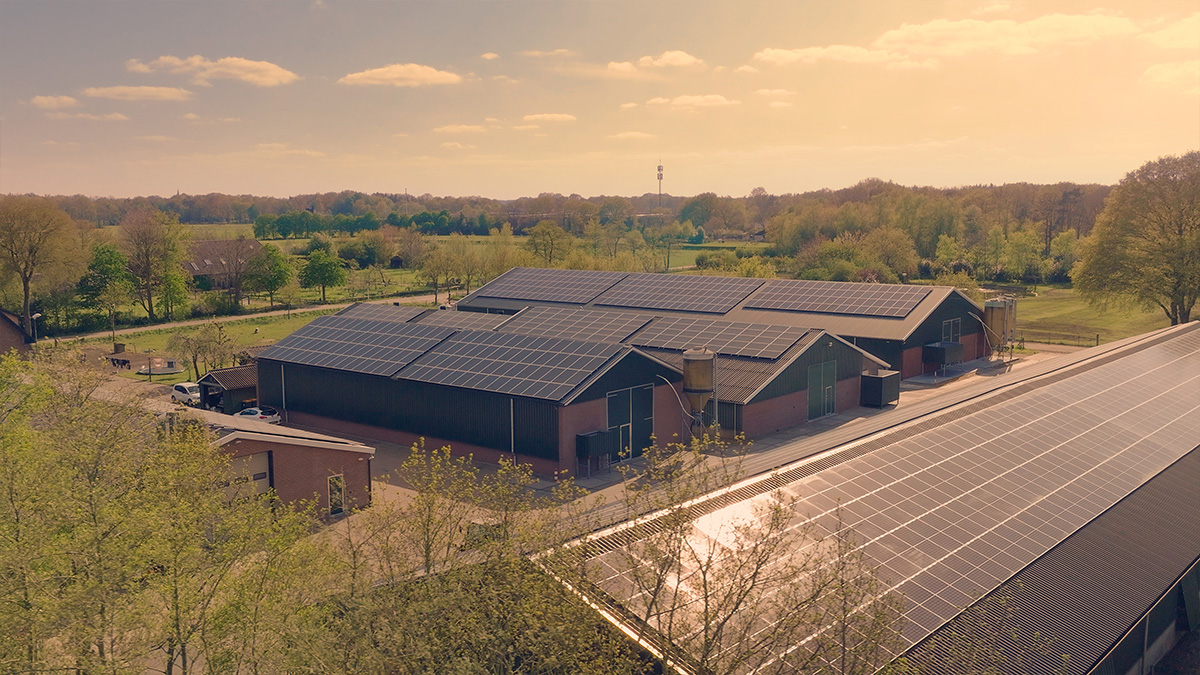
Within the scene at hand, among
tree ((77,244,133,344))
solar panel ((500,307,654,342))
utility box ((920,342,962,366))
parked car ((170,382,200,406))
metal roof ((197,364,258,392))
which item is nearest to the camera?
metal roof ((197,364,258,392))

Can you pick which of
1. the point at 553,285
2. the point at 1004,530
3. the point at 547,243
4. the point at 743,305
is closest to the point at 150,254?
the point at 547,243

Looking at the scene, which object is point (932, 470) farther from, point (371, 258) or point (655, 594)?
point (371, 258)

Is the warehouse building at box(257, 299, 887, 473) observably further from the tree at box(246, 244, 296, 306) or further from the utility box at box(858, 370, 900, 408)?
the tree at box(246, 244, 296, 306)

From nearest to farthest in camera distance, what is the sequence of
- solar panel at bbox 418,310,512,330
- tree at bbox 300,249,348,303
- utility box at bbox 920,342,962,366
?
solar panel at bbox 418,310,512,330, utility box at bbox 920,342,962,366, tree at bbox 300,249,348,303

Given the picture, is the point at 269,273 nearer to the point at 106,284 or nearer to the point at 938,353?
the point at 106,284

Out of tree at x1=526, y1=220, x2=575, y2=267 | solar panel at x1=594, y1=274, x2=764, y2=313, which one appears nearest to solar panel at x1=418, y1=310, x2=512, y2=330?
solar panel at x1=594, y1=274, x2=764, y2=313

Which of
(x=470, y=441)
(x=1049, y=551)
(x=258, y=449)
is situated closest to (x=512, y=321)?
(x=470, y=441)

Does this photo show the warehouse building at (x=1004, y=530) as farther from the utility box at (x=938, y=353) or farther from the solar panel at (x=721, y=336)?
the utility box at (x=938, y=353)
